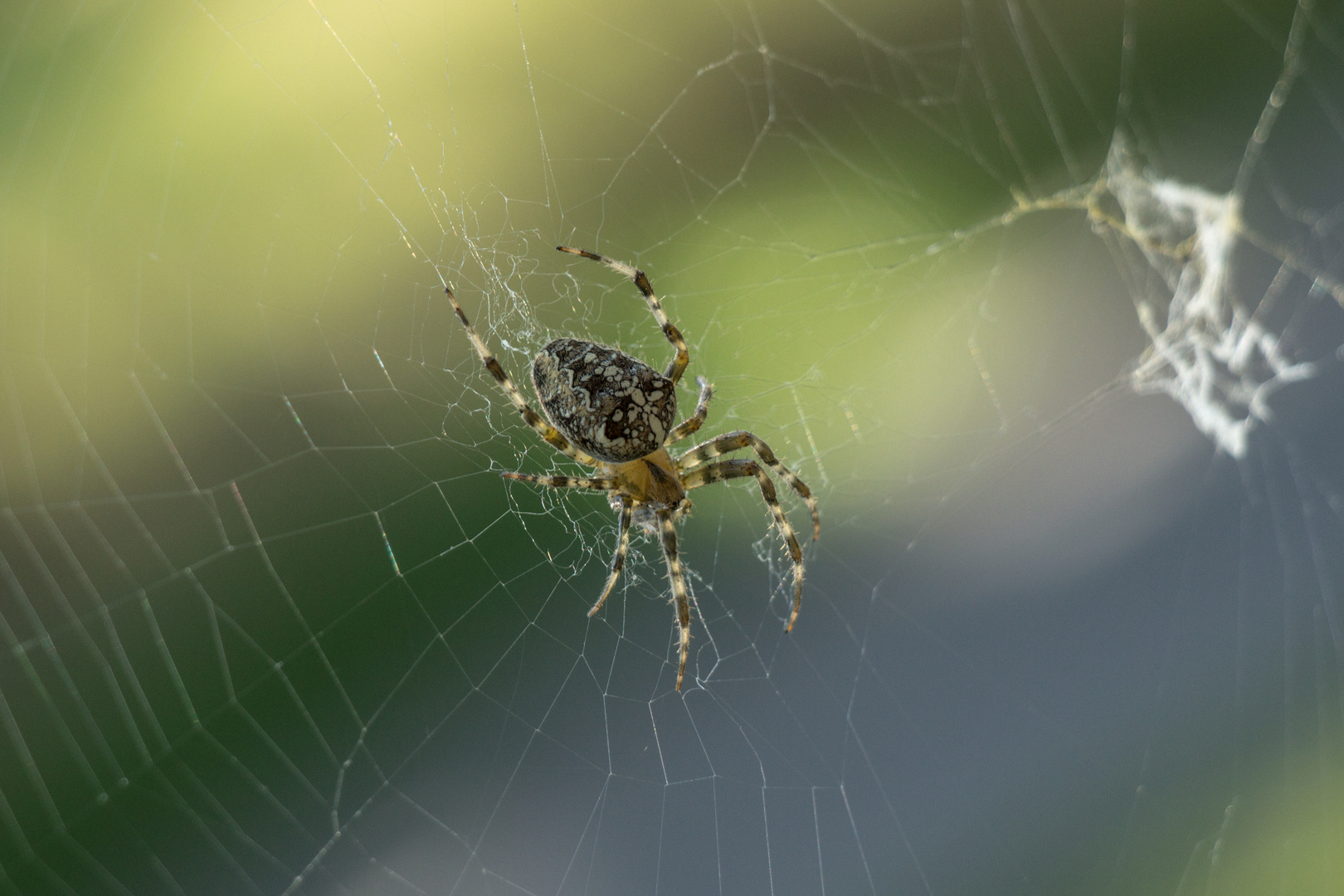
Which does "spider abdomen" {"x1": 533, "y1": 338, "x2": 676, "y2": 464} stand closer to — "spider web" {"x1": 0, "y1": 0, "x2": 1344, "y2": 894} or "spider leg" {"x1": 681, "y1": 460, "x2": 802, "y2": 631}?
"spider web" {"x1": 0, "y1": 0, "x2": 1344, "y2": 894}

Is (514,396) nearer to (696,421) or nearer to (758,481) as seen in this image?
(696,421)

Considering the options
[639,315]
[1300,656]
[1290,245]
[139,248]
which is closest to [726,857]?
[639,315]

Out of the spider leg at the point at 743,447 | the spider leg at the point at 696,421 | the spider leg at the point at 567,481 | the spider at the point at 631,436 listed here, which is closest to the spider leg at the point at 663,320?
the spider at the point at 631,436

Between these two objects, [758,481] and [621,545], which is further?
[758,481]

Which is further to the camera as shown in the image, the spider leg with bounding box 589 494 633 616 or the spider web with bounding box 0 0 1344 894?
the spider web with bounding box 0 0 1344 894

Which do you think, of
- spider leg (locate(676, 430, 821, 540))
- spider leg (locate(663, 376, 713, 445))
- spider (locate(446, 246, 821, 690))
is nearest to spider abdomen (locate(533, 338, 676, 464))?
spider (locate(446, 246, 821, 690))

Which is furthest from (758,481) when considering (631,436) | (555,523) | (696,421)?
(555,523)

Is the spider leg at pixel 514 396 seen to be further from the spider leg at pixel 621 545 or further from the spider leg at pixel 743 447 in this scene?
the spider leg at pixel 743 447
